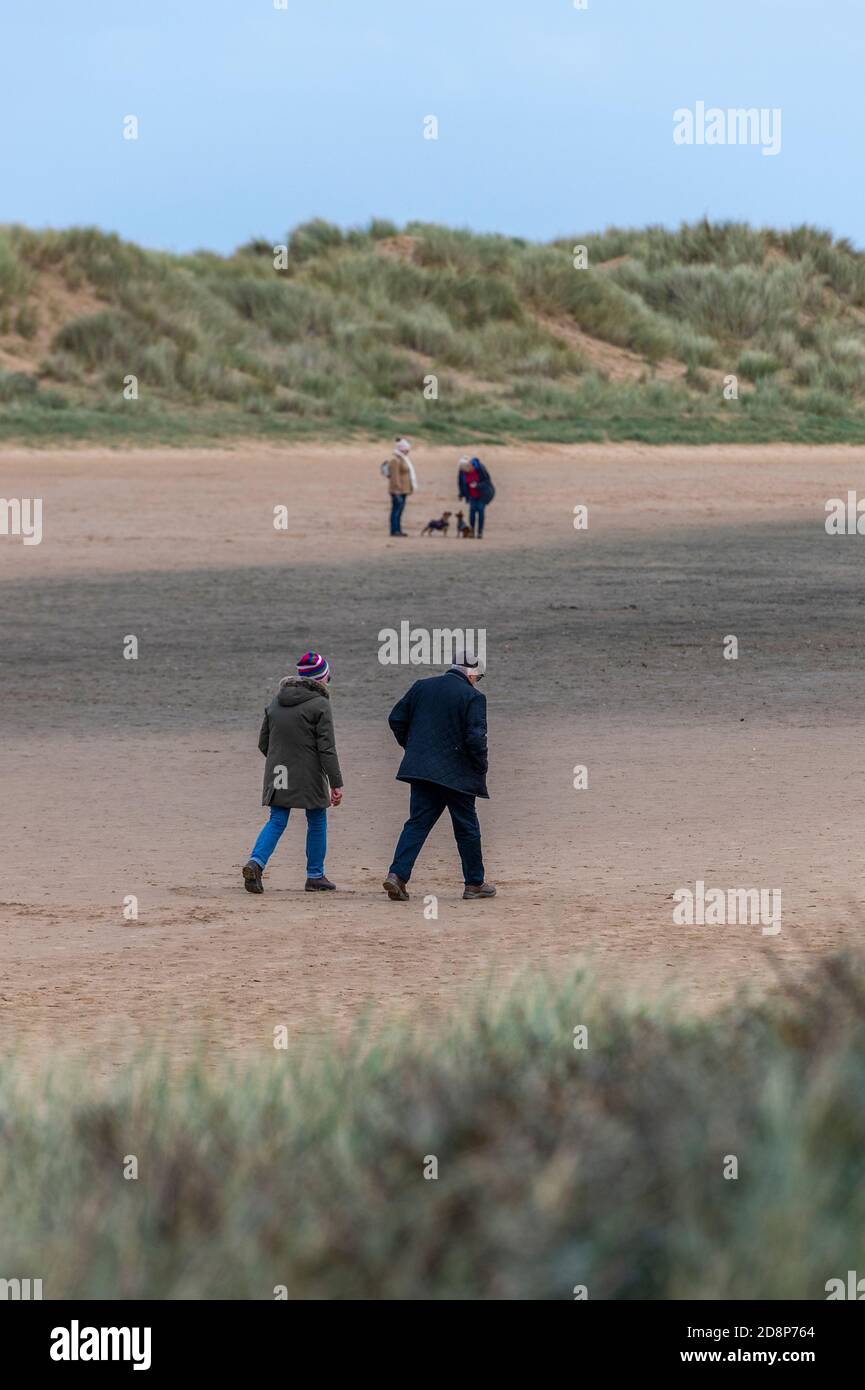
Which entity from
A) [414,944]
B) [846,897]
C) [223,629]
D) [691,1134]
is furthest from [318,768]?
[223,629]

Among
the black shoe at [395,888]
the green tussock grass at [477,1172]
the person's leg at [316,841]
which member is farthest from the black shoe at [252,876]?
the green tussock grass at [477,1172]

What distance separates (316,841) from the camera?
38.9ft

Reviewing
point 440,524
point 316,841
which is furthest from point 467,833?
point 440,524

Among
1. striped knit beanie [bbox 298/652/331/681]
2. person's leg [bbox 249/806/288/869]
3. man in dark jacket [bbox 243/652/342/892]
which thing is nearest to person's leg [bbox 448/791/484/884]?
man in dark jacket [bbox 243/652/342/892]

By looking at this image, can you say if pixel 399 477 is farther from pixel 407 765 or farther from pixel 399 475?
pixel 407 765

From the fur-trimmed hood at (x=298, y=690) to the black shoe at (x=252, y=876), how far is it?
37.5 inches

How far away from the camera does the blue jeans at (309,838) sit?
38.5ft

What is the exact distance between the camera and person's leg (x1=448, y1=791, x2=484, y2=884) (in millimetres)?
11430

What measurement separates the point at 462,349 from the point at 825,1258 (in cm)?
4589

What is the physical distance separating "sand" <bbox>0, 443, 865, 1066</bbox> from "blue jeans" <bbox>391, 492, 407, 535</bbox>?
442 mm

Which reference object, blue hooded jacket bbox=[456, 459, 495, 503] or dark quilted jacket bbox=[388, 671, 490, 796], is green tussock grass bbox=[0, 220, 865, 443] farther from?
dark quilted jacket bbox=[388, 671, 490, 796]

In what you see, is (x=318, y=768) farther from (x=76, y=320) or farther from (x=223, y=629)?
(x=76, y=320)

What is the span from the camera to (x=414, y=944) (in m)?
10.3

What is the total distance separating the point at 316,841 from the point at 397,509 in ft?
62.0
